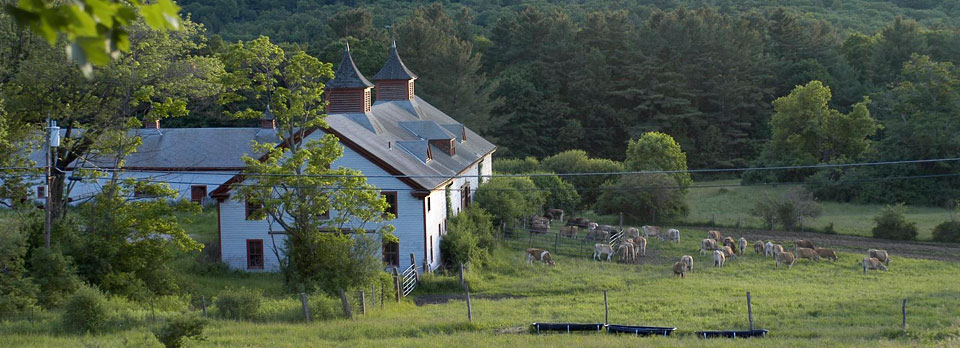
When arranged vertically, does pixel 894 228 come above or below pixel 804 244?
above

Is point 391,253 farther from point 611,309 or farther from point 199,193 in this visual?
point 199,193

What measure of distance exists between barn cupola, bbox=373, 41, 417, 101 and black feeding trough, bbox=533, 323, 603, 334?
28765 mm

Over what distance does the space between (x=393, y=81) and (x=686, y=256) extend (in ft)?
67.9

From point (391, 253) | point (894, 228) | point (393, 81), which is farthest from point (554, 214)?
point (391, 253)

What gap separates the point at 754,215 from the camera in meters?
49.1

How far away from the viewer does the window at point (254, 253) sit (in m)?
33.3

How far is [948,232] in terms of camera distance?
42844 millimetres

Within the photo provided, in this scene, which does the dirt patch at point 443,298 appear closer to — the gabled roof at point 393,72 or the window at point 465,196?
the window at point 465,196

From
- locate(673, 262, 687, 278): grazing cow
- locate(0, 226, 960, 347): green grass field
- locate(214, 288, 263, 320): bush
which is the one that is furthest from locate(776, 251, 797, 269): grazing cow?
locate(214, 288, 263, 320): bush

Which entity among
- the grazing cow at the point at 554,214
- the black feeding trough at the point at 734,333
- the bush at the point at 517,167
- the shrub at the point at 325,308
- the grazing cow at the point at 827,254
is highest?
the bush at the point at 517,167

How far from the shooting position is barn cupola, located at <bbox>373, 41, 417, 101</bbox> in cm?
4828

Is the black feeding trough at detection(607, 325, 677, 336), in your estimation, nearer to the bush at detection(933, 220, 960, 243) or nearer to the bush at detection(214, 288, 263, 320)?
the bush at detection(214, 288, 263, 320)

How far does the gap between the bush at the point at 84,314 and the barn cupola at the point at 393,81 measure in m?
29.2

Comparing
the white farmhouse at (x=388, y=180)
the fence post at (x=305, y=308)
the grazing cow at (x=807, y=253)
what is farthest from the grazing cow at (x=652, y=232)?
the fence post at (x=305, y=308)
